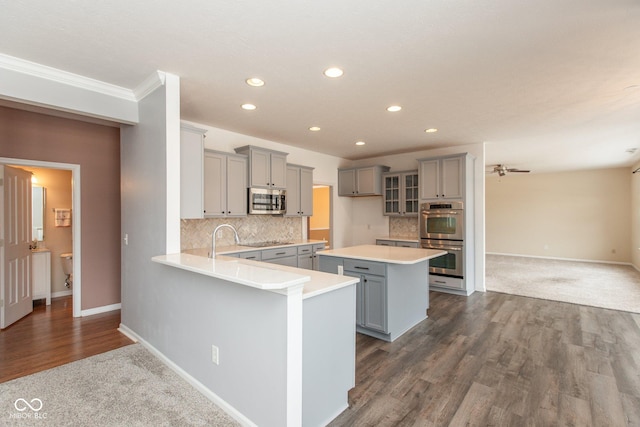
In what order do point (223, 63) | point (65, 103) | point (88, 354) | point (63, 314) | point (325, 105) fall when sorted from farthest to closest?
1. point (63, 314)
2. point (325, 105)
3. point (88, 354)
4. point (65, 103)
5. point (223, 63)

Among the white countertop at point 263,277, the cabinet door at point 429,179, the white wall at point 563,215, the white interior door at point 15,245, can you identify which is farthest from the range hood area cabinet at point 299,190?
the white wall at point 563,215

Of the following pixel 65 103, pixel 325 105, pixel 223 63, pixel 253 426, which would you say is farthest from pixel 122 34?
pixel 253 426

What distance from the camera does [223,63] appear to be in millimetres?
2529

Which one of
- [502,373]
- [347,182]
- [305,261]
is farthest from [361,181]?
[502,373]

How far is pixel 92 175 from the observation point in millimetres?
4141

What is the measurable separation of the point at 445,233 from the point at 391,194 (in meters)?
1.37

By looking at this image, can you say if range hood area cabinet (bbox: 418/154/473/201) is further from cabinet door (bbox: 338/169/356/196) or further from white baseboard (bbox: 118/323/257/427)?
white baseboard (bbox: 118/323/257/427)

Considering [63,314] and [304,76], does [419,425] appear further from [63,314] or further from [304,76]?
[63,314]

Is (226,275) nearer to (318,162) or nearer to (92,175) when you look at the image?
(92,175)

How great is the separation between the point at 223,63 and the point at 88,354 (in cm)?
296

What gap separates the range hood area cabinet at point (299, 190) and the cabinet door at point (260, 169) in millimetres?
513

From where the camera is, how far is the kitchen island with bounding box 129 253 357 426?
5.67ft

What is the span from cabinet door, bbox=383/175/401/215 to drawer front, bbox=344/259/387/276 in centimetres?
290

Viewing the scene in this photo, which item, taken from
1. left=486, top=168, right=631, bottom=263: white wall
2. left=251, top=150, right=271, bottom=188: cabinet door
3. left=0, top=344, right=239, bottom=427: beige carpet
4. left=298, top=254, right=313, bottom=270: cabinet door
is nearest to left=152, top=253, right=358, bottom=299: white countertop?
left=0, top=344, right=239, bottom=427: beige carpet
